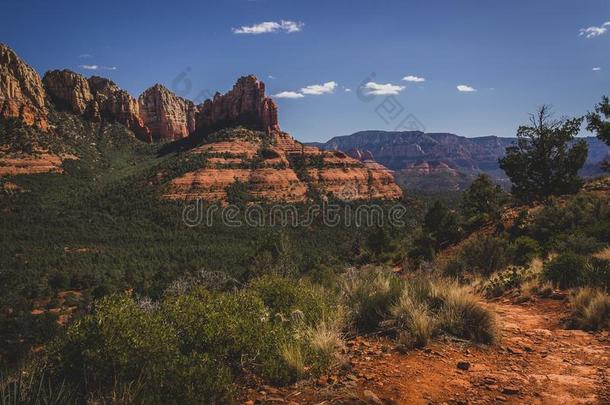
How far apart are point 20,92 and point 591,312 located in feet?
451

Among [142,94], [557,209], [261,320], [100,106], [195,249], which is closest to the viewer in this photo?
[261,320]

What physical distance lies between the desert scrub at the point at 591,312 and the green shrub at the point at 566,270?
83.9 inches

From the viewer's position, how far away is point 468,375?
4281 mm

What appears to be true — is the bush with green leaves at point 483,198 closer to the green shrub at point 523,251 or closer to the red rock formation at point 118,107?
the green shrub at point 523,251

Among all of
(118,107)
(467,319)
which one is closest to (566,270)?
(467,319)

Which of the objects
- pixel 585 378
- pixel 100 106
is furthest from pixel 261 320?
pixel 100 106

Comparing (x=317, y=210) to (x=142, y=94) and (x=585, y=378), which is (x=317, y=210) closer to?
(x=585, y=378)

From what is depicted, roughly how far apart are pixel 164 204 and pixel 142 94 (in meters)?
122

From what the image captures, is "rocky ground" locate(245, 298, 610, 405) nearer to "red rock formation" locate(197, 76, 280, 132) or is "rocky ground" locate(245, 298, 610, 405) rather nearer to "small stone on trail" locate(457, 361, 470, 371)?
"small stone on trail" locate(457, 361, 470, 371)

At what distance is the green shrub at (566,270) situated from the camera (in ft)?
28.1

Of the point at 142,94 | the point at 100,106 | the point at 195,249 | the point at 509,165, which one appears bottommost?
the point at 195,249

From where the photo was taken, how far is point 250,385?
4215mm

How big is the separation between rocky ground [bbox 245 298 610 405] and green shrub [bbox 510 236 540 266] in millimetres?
8133

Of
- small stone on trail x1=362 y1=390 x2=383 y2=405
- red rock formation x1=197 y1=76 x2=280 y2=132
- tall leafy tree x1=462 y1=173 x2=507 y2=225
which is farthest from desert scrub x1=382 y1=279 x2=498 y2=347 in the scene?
red rock formation x1=197 y1=76 x2=280 y2=132
